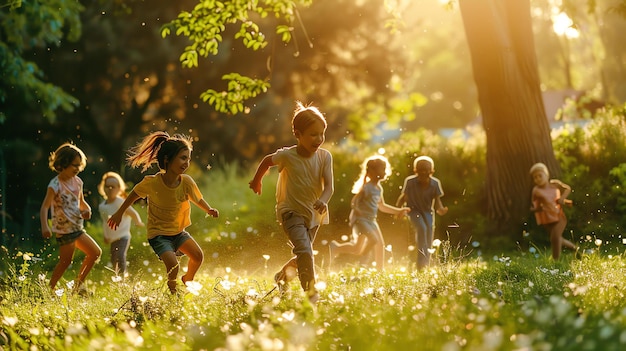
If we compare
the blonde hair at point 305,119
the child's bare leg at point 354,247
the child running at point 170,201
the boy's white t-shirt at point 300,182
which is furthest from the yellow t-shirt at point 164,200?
the child's bare leg at point 354,247

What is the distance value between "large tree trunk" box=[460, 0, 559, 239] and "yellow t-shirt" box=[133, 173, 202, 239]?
320 inches

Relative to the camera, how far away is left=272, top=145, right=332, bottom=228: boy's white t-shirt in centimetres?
858

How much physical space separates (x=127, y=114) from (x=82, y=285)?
68.9 ft

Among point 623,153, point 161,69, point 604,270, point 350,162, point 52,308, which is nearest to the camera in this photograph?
point 52,308

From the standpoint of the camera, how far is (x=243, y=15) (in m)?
14.4

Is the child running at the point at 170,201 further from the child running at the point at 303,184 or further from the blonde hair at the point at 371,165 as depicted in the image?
the blonde hair at the point at 371,165

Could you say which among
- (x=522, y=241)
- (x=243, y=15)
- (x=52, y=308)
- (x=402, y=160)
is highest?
(x=243, y=15)

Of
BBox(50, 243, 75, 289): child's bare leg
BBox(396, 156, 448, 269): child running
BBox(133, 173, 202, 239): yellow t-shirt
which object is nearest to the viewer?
BBox(133, 173, 202, 239): yellow t-shirt

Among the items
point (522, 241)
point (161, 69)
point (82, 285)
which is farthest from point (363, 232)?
point (161, 69)

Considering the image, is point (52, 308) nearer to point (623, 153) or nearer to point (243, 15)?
point (243, 15)

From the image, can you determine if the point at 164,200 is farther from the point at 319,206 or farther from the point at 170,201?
the point at 319,206

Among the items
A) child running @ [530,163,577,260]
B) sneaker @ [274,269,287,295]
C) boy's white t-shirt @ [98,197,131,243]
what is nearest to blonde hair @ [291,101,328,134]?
sneaker @ [274,269,287,295]

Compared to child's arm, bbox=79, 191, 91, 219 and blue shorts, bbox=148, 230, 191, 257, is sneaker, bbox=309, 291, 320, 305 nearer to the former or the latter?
blue shorts, bbox=148, 230, 191, 257

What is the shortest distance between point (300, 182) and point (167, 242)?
5.00 feet
